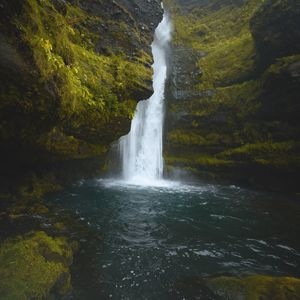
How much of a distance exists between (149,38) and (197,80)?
803cm

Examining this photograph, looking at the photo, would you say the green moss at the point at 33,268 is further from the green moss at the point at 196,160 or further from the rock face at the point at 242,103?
the green moss at the point at 196,160

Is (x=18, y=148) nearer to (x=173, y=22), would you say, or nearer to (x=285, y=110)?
(x=285, y=110)

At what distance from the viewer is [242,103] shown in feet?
61.3

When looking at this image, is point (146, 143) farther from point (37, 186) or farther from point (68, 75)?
point (68, 75)

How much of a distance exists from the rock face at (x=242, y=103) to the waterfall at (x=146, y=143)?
0.73 m

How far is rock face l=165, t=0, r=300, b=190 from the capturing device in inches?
628

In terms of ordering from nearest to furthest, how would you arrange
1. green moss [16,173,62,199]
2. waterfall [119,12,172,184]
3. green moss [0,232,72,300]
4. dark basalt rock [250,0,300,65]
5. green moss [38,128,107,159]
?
green moss [0,232,72,300], green moss [38,128,107,159], green moss [16,173,62,199], dark basalt rock [250,0,300,65], waterfall [119,12,172,184]

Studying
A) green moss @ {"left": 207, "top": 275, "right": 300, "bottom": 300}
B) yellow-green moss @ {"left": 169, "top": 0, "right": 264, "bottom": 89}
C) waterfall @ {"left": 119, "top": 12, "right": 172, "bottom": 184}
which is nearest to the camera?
green moss @ {"left": 207, "top": 275, "right": 300, "bottom": 300}

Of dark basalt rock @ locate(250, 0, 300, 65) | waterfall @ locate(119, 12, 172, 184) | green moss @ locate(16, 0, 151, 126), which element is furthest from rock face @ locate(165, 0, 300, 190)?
green moss @ locate(16, 0, 151, 126)

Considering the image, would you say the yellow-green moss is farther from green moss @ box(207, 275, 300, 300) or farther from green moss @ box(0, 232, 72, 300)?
green moss @ box(0, 232, 72, 300)

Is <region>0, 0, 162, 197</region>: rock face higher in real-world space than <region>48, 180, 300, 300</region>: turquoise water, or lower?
higher

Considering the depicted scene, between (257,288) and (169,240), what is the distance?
3.09 metres

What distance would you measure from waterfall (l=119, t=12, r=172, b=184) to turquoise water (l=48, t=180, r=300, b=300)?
18.6 ft

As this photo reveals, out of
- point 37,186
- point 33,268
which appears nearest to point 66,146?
point 37,186
